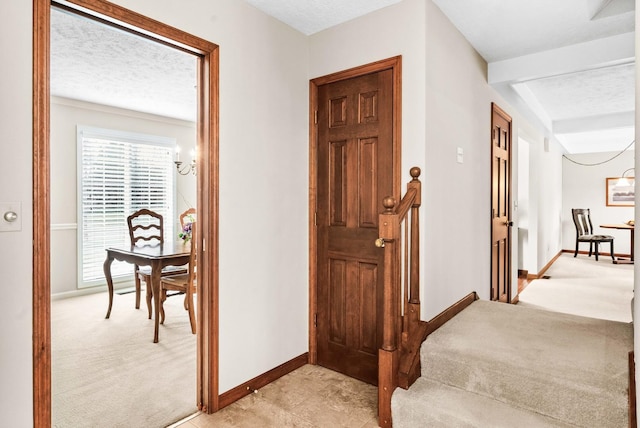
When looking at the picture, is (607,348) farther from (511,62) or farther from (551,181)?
(551,181)

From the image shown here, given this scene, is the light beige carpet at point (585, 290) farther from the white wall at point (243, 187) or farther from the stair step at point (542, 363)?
the white wall at point (243, 187)

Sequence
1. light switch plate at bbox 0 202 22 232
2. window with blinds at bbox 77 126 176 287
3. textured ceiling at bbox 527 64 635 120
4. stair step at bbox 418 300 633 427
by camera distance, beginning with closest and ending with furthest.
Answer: light switch plate at bbox 0 202 22 232, stair step at bbox 418 300 633 427, textured ceiling at bbox 527 64 635 120, window with blinds at bbox 77 126 176 287

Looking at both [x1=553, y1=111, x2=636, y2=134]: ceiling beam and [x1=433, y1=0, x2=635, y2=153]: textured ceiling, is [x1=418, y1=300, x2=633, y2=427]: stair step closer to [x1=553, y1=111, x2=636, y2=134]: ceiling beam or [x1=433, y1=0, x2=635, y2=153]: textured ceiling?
[x1=433, y1=0, x2=635, y2=153]: textured ceiling

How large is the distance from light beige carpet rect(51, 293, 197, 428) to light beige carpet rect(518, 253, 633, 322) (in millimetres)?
3875

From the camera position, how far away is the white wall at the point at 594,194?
28.0 feet

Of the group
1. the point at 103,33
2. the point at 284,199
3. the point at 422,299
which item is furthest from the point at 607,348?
the point at 103,33

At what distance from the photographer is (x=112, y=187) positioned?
524 cm

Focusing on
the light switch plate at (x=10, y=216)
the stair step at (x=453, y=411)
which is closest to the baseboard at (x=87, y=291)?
the light switch plate at (x=10, y=216)

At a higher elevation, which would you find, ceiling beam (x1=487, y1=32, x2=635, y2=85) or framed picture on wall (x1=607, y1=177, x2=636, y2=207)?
ceiling beam (x1=487, y1=32, x2=635, y2=85)

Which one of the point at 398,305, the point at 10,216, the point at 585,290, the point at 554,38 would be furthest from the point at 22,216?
the point at 585,290

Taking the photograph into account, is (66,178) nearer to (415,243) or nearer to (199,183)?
(199,183)

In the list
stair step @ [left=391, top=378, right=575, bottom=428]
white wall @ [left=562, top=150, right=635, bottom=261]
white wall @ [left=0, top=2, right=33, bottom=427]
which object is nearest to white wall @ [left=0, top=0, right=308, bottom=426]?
white wall @ [left=0, top=2, right=33, bottom=427]

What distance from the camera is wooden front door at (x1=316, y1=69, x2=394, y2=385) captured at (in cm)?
258

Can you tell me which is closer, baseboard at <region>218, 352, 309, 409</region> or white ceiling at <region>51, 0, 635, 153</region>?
baseboard at <region>218, 352, 309, 409</region>
